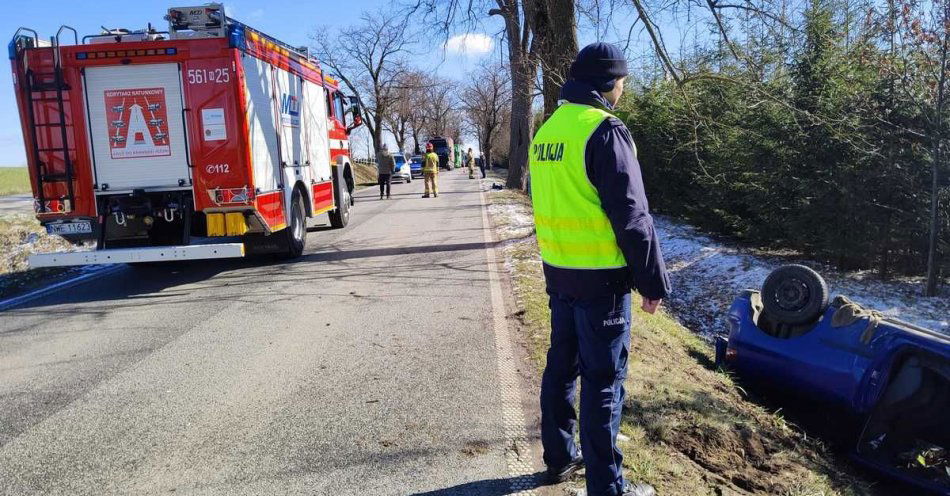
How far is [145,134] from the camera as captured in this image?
25.6 feet

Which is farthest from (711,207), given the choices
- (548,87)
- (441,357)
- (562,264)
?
(562,264)

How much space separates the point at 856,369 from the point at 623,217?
8.51ft

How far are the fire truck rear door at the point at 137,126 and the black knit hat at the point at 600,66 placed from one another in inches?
253

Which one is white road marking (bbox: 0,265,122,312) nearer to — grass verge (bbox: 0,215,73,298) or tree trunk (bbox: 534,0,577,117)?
grass verge (bbox: 0,215,73,298)

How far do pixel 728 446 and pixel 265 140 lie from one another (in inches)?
271

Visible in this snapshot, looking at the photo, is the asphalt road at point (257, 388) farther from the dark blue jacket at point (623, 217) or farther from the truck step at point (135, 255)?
the dark blue jacket at point (623, 217)

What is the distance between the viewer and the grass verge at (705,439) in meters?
3.30

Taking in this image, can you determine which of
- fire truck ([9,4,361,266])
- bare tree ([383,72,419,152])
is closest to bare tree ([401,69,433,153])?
bare tree ([383,72,419,152])

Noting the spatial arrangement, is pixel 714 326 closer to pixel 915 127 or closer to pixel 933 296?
pixel 933 296

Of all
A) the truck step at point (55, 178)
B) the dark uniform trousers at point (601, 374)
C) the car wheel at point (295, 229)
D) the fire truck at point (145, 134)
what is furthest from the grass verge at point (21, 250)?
the dark uniform trousers at point (601, 374)

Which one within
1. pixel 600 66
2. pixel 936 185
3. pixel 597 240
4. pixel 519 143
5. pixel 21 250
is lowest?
pixel 21 250

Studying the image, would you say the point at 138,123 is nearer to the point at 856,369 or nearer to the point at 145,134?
the point at 145,134

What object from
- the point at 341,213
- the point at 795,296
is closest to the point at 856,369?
the point at 795,296

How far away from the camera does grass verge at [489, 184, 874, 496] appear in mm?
3303
